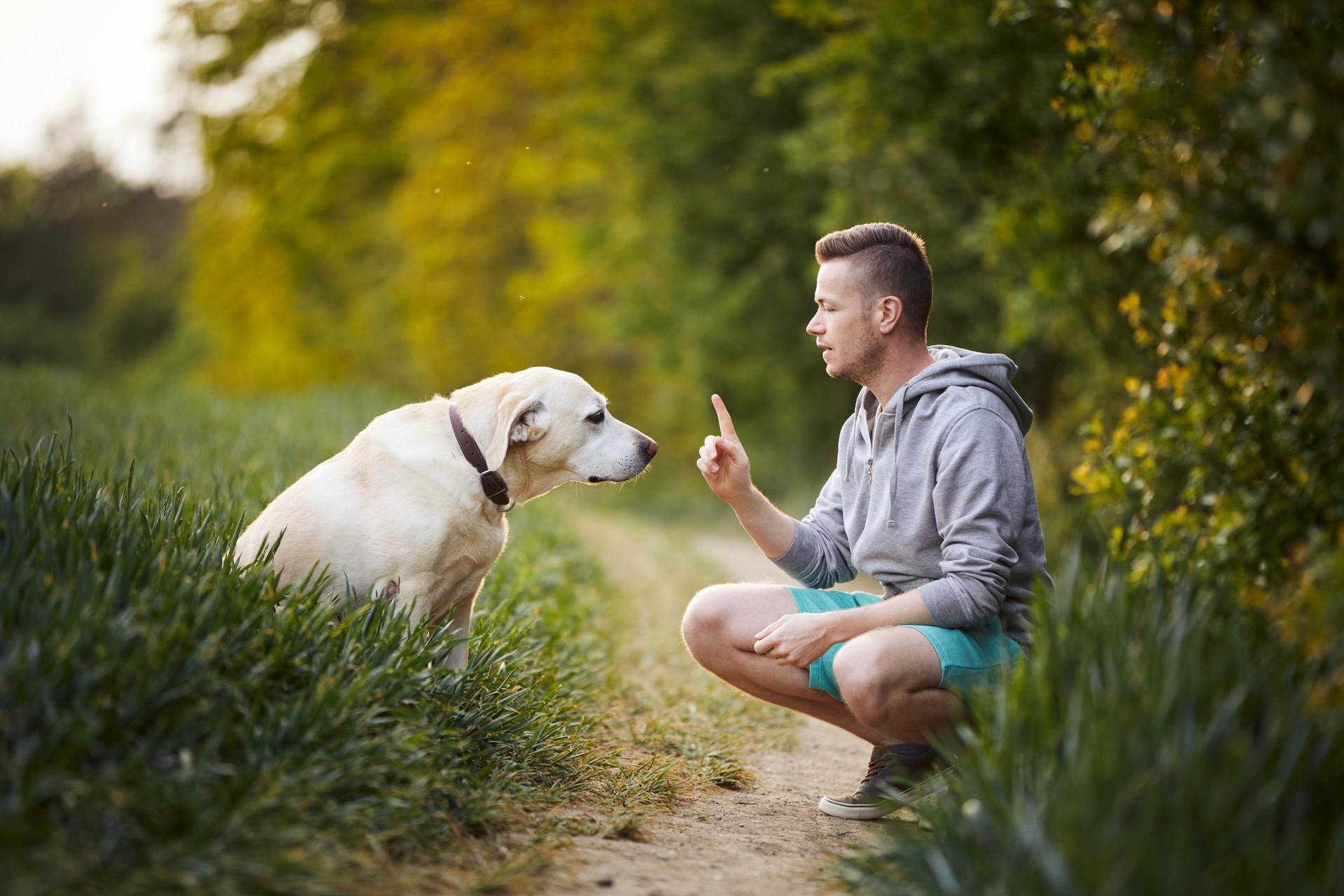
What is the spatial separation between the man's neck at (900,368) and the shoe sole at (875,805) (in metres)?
1.26

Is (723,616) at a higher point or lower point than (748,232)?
lower

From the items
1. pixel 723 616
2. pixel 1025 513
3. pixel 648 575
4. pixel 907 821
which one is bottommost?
pixel 648 575

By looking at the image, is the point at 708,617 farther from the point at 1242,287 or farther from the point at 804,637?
the point at 1242,287

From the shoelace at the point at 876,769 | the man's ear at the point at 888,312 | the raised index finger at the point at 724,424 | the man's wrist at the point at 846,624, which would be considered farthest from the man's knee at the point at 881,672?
the man's ear at the point at 888,312

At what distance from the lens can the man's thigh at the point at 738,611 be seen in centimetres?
362

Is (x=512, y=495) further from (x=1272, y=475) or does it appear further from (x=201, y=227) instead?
(x=201, y=227)

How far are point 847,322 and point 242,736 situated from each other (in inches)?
89.6

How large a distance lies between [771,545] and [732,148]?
1345 cm

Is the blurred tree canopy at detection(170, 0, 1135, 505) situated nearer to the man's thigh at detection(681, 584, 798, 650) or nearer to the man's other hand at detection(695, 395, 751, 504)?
the man's other hand at detection(695, 395, 751, 504)

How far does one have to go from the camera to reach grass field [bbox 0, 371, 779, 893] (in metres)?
2.16

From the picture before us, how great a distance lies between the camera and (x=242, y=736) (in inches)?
97.3

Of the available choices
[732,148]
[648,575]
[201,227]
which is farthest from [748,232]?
[201,227]

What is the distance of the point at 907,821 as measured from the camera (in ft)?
11.1

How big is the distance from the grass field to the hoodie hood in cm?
163
